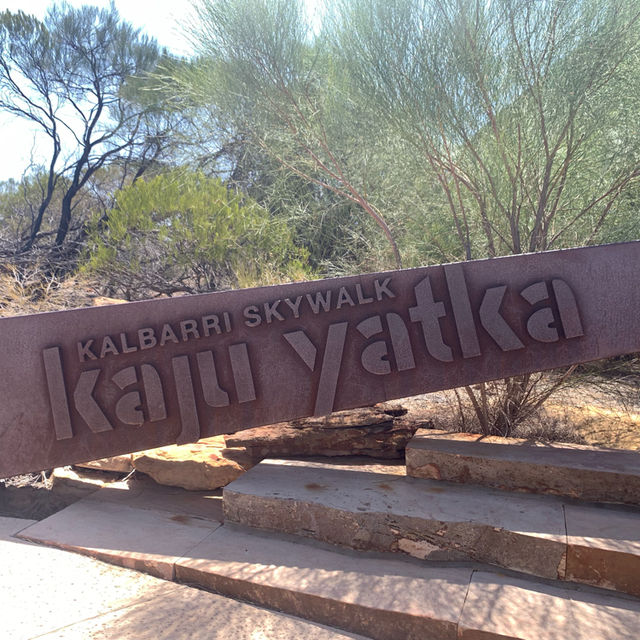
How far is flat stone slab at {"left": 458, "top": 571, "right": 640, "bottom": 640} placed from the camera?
2.38m

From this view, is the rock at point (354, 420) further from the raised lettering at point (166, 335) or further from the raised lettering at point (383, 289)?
the raised lettering at point (166, 335)

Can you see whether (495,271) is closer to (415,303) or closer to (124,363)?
(415,303)

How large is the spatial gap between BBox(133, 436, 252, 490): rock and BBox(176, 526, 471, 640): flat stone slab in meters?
0.90

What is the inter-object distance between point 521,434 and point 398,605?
2.17m

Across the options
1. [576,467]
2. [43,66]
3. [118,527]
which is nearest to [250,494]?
[118,527]

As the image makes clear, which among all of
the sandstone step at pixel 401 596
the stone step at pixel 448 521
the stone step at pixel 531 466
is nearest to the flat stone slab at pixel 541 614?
the sandstone step at pixel 401 596

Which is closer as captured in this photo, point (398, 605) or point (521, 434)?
point (398, 605)

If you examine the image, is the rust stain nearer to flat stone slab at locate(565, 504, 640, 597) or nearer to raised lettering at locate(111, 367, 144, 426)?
raised lettering at locate(111, 367, 144, 426)

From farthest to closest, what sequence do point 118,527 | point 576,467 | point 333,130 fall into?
point 333,130 → point 118,527 → point 576,467

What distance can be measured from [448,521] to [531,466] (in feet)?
2.34

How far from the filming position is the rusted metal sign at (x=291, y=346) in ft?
12.1

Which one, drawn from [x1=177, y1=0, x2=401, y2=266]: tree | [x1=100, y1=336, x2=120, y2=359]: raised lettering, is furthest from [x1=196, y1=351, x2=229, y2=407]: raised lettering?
[x1=177, y1=0, x2=401, y2=266]: tree

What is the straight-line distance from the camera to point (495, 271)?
3736 mm

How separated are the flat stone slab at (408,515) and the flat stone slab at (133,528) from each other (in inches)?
14.2
